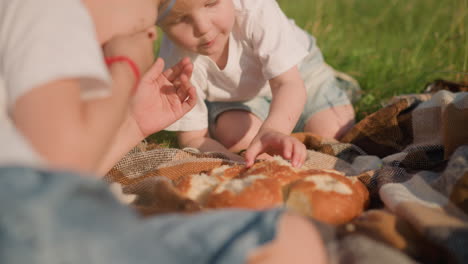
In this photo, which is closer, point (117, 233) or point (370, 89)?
point (117, 233)

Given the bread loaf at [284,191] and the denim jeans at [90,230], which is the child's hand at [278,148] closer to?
the bread loaf at [284,191]

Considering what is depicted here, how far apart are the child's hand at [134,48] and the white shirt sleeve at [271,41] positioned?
955 mm

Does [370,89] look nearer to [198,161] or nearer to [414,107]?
[414,107]

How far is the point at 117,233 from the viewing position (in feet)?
3.29

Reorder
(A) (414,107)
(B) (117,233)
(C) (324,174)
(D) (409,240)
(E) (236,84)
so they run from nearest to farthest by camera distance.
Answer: (B) (117,233)
(D) (409,240)
(C) (324,174)
(A) (414,107)
(E) (236,84)

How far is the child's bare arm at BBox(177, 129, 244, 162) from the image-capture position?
8.55 feet

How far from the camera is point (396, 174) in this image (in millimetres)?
1875

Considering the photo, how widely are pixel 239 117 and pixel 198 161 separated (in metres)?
0.80

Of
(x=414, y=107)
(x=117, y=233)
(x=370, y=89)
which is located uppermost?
(x=117, y=233)

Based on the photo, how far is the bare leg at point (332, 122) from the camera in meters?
2.77

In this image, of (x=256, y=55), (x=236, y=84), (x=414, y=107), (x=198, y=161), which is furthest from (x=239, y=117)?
(x=414, y=107)

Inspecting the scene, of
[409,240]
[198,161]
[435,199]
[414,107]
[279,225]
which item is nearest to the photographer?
[279,225]

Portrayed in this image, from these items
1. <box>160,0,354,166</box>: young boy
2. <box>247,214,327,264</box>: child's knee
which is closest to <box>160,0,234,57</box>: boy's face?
<box>160,0,354,166</box>: young boy

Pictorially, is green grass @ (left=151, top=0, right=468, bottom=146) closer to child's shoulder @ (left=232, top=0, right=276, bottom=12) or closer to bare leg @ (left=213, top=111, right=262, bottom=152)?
bare leg @ (left=213, top=111, right=262, bottom=152)
